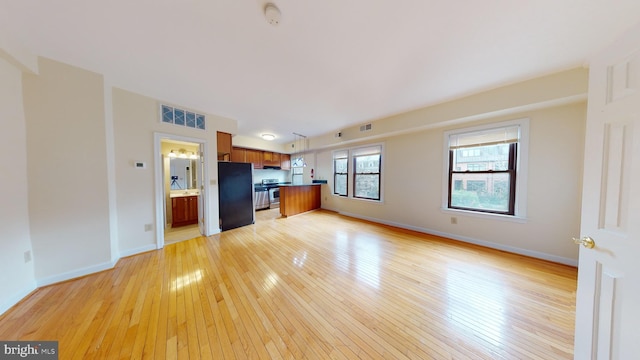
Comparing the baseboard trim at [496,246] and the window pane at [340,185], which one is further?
the window pane at [340,185]

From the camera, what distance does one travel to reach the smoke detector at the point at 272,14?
1.38 m

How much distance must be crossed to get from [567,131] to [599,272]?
2796mm

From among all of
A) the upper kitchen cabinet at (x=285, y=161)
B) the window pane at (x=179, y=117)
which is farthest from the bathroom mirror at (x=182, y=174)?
the upper kitchen cabinet at (x=285, y=161)

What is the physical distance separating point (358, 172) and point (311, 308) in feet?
12.9

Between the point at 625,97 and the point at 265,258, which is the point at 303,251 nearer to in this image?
the point at 265,258

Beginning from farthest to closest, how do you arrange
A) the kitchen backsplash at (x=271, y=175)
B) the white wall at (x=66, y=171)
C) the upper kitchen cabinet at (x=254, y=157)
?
the kitchen backsplash at (x=271, y=175) → the upper kitchen cabinet at (x=254, y=157) → the white wall at (x=66, y=171)

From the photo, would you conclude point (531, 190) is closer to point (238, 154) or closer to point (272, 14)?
point (272, 14)

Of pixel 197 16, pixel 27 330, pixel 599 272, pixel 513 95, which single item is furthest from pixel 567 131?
pixel 27 330

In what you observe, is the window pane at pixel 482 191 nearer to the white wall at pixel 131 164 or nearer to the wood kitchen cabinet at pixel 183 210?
the white wall at pixel 131 164

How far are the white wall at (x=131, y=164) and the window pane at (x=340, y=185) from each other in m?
4.19

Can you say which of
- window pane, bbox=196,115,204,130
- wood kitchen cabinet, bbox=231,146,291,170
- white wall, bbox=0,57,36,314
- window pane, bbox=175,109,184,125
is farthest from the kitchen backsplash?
white wall, bbox=0,57,36,314

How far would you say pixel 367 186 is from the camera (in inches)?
Result: 196

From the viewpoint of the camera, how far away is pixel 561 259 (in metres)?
2.54

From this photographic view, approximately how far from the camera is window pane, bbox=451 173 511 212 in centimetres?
303
